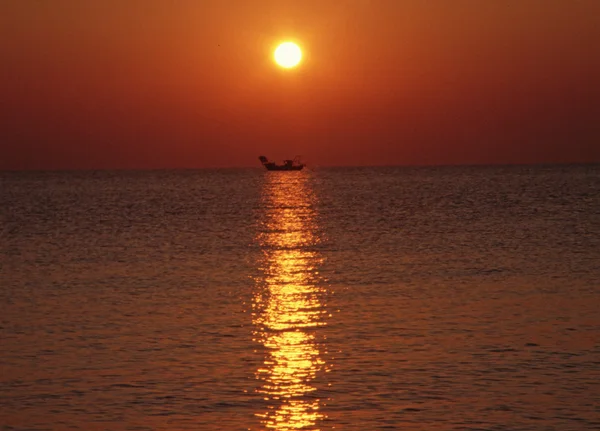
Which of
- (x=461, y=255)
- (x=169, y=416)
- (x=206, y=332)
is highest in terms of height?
(x=461, y=255)

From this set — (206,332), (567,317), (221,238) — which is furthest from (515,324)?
(221,238)

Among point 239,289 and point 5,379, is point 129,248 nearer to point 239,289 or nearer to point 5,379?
point 239,289

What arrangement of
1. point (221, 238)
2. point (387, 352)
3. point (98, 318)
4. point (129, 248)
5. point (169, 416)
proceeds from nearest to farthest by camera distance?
point (169, 416) < point (387, 352) < point (98, 318) < point (129, 248) < point (221, 238)

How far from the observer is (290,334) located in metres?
28.6

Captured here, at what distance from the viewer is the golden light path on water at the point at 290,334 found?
2066cm

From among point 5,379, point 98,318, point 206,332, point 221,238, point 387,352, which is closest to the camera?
point 5,379

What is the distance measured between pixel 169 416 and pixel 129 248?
3877 centimetres

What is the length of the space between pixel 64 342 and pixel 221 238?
38618 mm

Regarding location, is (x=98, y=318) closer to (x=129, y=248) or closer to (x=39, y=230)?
(x=129, y=248)

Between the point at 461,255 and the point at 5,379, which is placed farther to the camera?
the point at 461,255

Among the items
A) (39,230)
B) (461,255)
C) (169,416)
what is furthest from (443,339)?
(39,230)

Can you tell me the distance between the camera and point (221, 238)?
66.1 metres

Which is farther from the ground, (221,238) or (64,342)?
(221,238)

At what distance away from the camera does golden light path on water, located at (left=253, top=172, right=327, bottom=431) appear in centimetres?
2066
